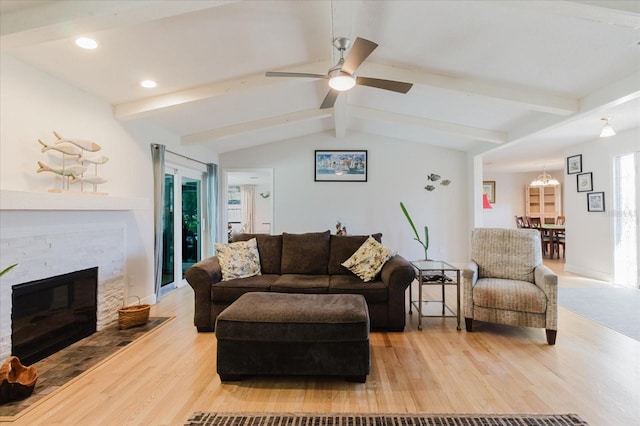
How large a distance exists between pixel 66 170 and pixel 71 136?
0.42 meters

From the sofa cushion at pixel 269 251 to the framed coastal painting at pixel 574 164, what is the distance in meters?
5.63

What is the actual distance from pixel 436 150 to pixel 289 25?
4756 mm

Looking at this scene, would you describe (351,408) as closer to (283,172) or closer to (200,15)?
(200,15)

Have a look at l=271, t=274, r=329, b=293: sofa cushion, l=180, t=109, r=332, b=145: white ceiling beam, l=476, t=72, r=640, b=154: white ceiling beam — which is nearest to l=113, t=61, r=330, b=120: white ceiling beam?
l=180, t=109, r=332, b=145: white ceiling beam

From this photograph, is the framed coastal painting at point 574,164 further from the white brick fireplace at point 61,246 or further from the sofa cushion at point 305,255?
the white brick fireplace at point 61,246

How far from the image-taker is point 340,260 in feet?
12.5

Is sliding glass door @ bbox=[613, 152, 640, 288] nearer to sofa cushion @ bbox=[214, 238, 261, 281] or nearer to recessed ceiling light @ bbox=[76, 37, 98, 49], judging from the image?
sofa cushion @ bbox=[214, 238, 261, 281]

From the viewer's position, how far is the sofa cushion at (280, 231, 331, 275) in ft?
12.6

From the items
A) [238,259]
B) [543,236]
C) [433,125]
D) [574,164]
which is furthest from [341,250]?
[543,236]

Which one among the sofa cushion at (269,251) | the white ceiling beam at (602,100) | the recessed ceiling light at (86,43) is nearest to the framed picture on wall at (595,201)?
the white ceiling beam at (602,100)

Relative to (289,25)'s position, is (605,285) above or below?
below

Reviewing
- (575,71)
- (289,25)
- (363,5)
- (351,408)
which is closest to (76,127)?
(289,25)

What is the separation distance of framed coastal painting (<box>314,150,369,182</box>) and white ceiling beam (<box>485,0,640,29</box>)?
4.58 metres

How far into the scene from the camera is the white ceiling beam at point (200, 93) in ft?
11.5
